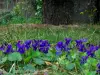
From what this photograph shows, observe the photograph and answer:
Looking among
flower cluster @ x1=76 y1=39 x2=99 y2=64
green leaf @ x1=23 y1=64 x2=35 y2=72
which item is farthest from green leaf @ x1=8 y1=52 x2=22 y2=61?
flower cluster @ x1=76 y1=39 x2=99 y2=64

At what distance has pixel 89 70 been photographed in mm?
2402

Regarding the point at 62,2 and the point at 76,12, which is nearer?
the point at 62,2

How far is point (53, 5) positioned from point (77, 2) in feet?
17.5

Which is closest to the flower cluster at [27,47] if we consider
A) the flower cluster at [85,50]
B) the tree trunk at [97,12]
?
the flower cluster at [85,50]

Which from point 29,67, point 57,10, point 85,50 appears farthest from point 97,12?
point 29,67

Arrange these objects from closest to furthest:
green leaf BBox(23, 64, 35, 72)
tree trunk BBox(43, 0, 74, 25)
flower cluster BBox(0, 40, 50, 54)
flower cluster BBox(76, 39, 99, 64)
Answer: green leaf BBox(23, 64, 35, 72), flower cluster BBox(76, 39, 99, 64), flower cluster BBox(0, 40, 50, 54), tree trunk BBox(43, 0, 74, 25)

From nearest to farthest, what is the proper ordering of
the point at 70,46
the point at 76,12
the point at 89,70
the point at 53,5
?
1. the point at 89,70
2. the point at 70,46
3. the point at 53,5
4. the point at 76,12

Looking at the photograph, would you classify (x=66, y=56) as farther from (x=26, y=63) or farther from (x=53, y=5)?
(x=53, y=5)

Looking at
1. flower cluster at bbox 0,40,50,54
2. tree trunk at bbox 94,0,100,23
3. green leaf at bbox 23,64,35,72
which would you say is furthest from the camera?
tree trunk at bbox 94,0,100,23

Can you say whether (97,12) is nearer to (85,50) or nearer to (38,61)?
(85,50)

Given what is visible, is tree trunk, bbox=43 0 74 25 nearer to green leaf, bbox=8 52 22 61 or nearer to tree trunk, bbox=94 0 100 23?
tree trunk, bbox=94 0 100 23

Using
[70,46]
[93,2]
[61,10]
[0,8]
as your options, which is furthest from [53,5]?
[0,8]

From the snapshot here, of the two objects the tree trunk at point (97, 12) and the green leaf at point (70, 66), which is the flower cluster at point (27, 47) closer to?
the green leaf at point (70, 66)

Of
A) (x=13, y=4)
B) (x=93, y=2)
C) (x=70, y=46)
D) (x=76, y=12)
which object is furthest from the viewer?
(x=13, y=4)
